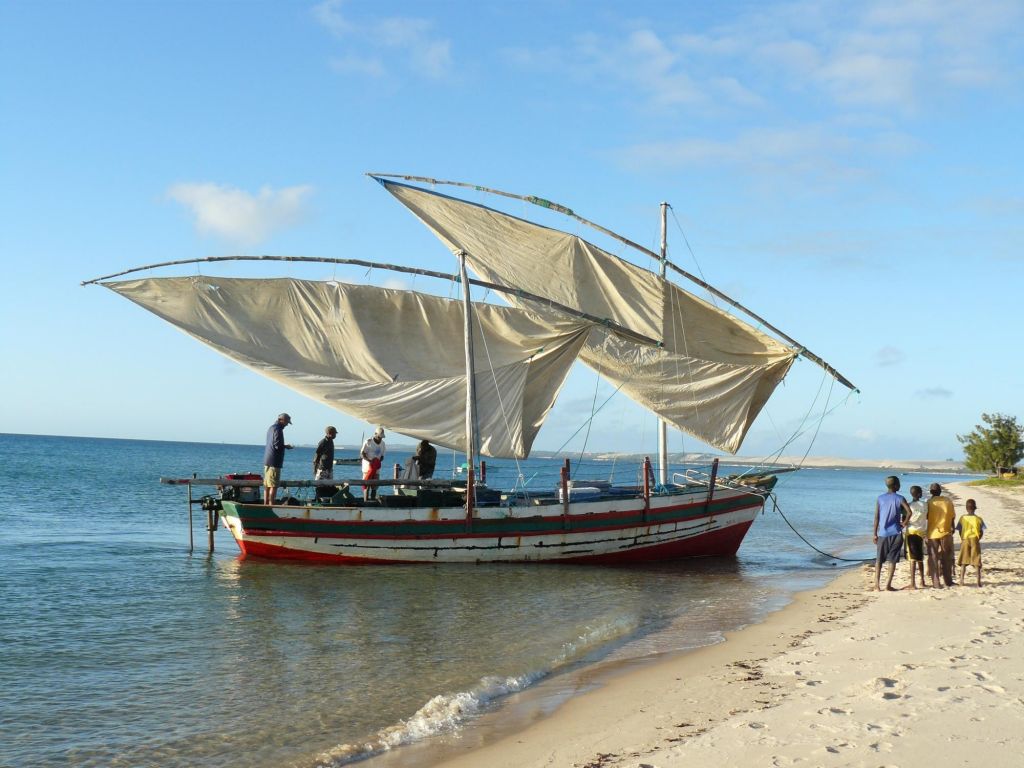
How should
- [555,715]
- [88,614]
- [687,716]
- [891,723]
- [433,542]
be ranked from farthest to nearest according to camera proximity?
[433,542] → [88,614] → [555,715] → [687,716] → [891,723]

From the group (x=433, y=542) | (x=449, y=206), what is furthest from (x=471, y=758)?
(x=449, y=206)

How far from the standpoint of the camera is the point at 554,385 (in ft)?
75.2

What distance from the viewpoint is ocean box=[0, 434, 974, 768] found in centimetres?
932

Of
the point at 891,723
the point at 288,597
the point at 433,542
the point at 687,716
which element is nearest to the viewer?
the point at 891,723

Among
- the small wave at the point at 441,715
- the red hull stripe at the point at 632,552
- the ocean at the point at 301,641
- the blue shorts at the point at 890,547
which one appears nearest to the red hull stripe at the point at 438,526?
the red hull stripe at the point at 632,552

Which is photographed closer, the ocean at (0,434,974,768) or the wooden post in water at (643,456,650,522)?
the ocean at (0,434,974,768)

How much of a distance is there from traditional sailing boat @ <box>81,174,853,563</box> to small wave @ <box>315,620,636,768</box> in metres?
9.11

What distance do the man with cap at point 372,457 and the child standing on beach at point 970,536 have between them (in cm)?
1264

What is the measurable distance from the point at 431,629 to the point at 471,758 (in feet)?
21.4

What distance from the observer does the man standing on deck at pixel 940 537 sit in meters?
15.4

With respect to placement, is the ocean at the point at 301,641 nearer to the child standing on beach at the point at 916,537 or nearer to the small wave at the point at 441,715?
the small wave at the point at 441,715

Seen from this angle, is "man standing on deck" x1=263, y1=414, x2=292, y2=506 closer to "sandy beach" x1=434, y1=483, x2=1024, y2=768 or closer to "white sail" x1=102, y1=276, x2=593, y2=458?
"white sail" x1=102, y1=276, x2=593, y2=458

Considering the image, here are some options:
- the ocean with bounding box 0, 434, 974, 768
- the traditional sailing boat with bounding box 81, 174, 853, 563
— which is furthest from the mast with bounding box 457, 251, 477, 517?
the ocean with bounding box 0, 434, 974, 768

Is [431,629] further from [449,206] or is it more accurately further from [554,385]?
[449,206]
